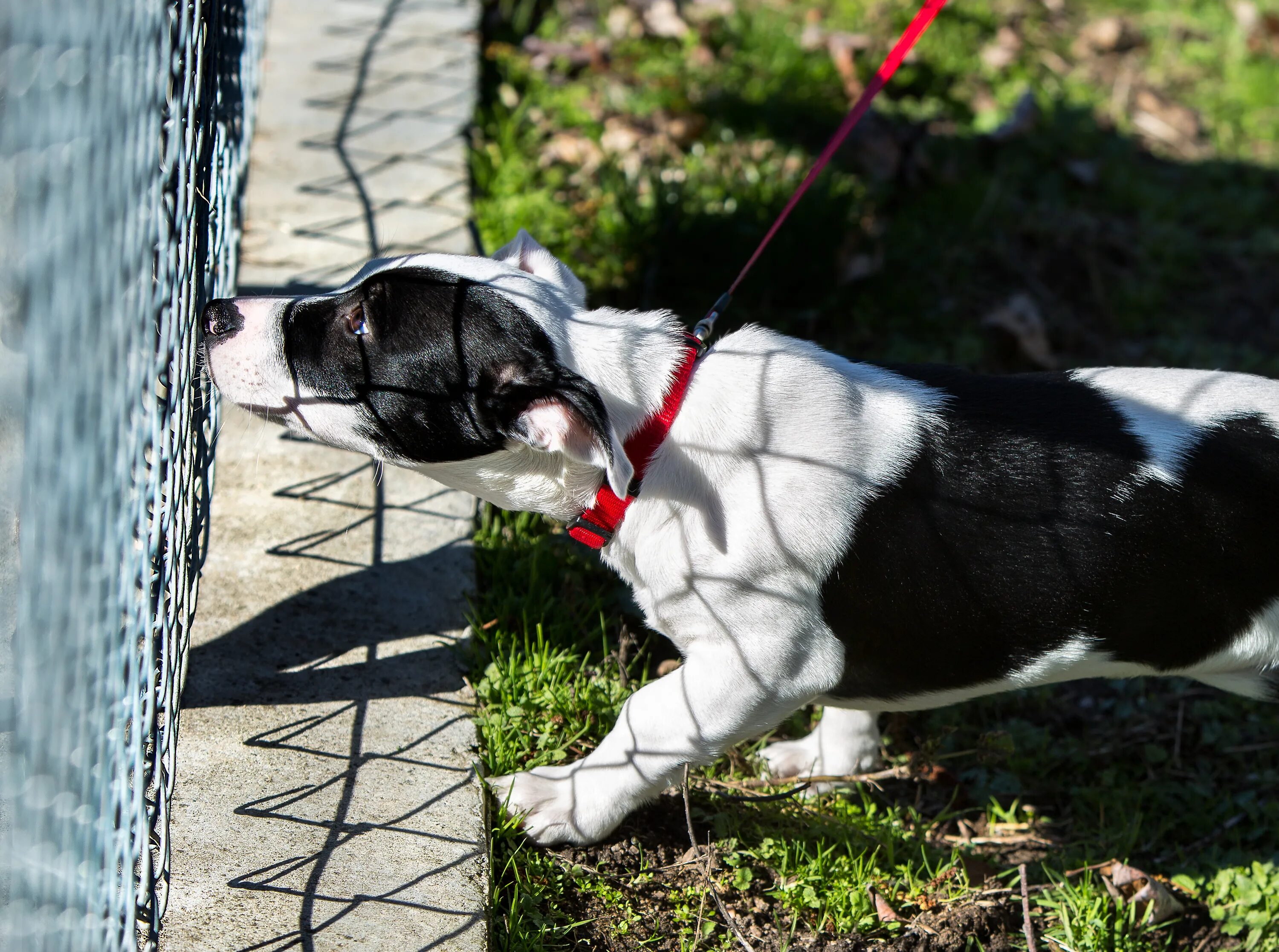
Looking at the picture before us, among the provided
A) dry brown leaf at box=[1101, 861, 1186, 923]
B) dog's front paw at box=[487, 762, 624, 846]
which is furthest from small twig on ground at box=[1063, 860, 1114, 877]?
dog's front paw at box=[487, 762, 624, 846]

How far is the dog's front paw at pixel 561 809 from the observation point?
9.29 feet

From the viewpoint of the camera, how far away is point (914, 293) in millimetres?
5164

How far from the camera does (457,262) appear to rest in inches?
111

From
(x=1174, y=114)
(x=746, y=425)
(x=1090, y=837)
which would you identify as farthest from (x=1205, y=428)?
(x=1174, y=114)

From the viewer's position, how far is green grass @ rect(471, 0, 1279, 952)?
302 cm

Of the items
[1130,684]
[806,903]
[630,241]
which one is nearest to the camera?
[806,903]

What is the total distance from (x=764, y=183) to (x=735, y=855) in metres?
3.25

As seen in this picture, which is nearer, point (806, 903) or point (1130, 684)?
point (806, 903)

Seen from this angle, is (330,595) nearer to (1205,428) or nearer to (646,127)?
Answer: (1205,428)

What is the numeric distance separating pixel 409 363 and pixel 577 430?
43 cm

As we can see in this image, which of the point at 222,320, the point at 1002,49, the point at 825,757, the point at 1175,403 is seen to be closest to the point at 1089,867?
the point at 825,757

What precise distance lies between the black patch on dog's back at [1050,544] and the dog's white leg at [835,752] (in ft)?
2.09

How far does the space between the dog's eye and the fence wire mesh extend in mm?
362

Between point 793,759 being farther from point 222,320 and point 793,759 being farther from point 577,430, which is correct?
point 222,320
